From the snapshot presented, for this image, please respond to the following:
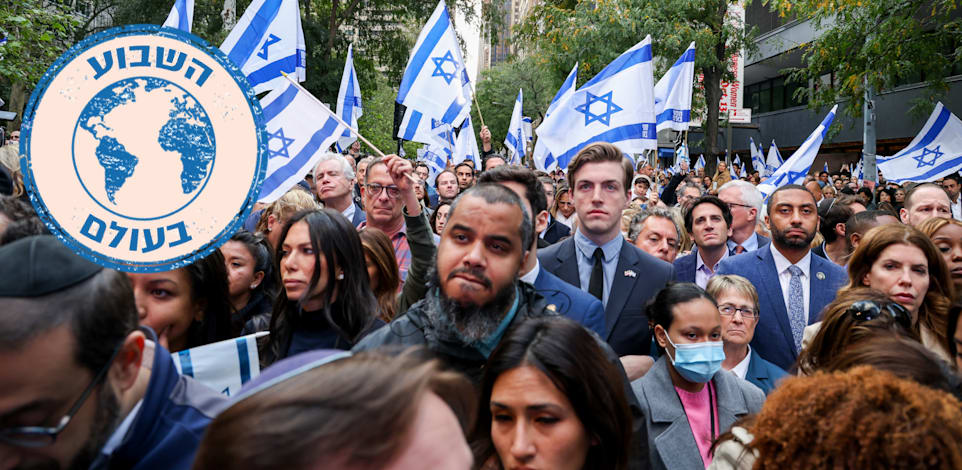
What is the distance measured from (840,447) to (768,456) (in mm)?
180

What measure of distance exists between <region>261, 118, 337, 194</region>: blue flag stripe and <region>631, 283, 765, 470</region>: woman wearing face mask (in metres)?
3.01

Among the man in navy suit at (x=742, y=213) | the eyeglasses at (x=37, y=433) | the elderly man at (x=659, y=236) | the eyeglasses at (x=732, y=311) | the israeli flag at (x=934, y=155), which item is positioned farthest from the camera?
the israeli flag at (x=934, y=155)

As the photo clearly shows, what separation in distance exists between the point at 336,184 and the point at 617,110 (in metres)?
2.82

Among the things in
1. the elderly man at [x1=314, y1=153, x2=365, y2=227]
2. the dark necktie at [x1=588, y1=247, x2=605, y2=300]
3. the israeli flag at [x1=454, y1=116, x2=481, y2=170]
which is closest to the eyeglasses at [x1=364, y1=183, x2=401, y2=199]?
the elderly man at [x1=314, y1=153, x2=365, y2=227]

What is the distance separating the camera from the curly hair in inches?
59.3

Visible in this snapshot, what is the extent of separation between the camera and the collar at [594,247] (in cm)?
408

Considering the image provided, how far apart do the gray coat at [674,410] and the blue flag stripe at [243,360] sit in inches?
61.1

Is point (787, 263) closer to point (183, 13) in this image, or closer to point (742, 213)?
point (742, 213)

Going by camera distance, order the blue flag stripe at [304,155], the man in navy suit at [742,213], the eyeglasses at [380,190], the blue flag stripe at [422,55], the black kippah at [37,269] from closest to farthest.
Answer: the black kippah at [37,269], the eyeglasses at [380,190], the blue flag stripe at [304,155], the man in navy suit at [742,213], the blue flag stripe at [422,55]

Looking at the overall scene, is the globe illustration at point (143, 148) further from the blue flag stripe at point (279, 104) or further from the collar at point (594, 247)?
the blue flag stripe at point (279, 104)

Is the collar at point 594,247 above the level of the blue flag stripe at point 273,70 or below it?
below

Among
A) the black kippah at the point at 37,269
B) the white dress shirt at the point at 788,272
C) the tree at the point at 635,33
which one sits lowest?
the white dress shirt at the point at 788,272

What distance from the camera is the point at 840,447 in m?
1.54

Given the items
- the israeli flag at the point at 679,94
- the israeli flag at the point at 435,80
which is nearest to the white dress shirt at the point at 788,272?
the israeli flag at the point at 435,80
